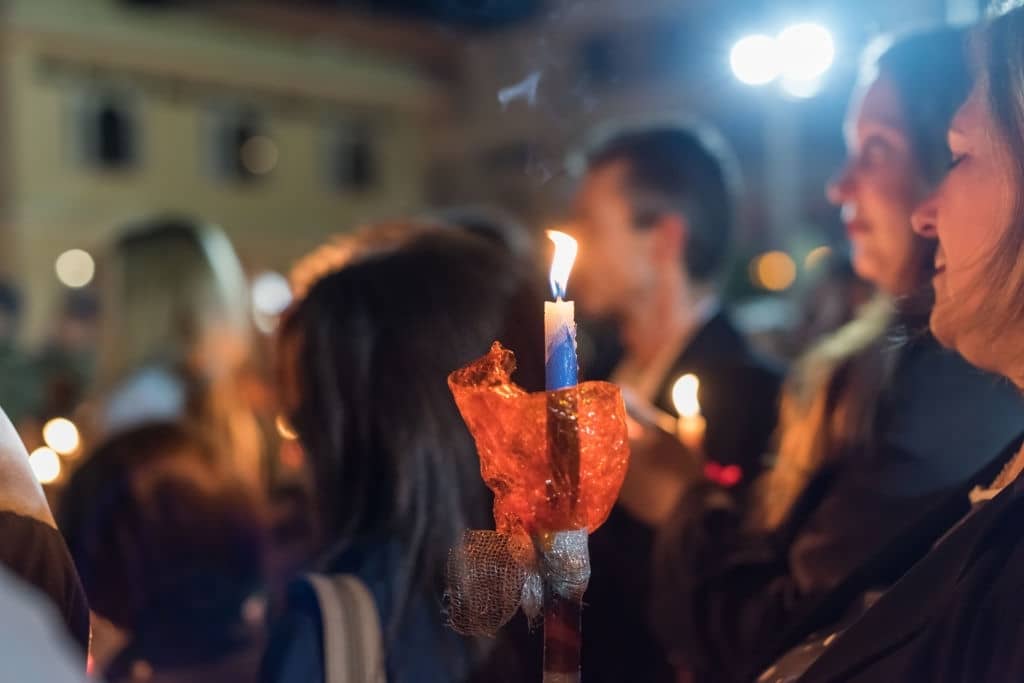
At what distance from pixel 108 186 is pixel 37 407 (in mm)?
17799

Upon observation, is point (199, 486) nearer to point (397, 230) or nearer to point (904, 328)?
point (397, 230)

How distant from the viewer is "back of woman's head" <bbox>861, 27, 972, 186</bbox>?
1569 mm

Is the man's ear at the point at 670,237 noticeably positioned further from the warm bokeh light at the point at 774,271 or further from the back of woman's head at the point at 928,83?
the warm bokeh light at the point at 774,271

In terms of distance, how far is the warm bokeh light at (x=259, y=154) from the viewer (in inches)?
864

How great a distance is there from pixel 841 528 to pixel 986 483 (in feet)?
1.63

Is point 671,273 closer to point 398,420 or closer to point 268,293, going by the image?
point 398,420

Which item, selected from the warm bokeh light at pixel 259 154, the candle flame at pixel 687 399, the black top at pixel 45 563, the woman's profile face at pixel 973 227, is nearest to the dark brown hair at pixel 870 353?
the woman's profile face at pixel 973 227

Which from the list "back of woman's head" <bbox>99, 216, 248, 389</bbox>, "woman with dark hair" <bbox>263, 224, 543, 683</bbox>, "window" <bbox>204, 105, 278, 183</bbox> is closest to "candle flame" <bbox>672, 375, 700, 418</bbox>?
"woman with dark hair" <bbox>263, 224, 543, 683</bbox>

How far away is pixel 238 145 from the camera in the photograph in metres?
21.8

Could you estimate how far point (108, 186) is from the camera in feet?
66.1

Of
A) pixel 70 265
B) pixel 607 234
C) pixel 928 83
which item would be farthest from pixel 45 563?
pixel 70 265

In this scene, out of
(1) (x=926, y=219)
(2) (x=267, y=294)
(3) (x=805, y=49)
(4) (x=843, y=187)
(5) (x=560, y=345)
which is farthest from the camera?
(2) (x=267, y=294)

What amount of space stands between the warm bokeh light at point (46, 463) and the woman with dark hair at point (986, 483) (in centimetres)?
164

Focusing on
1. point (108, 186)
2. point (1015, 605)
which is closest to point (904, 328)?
point (1015, 605)
